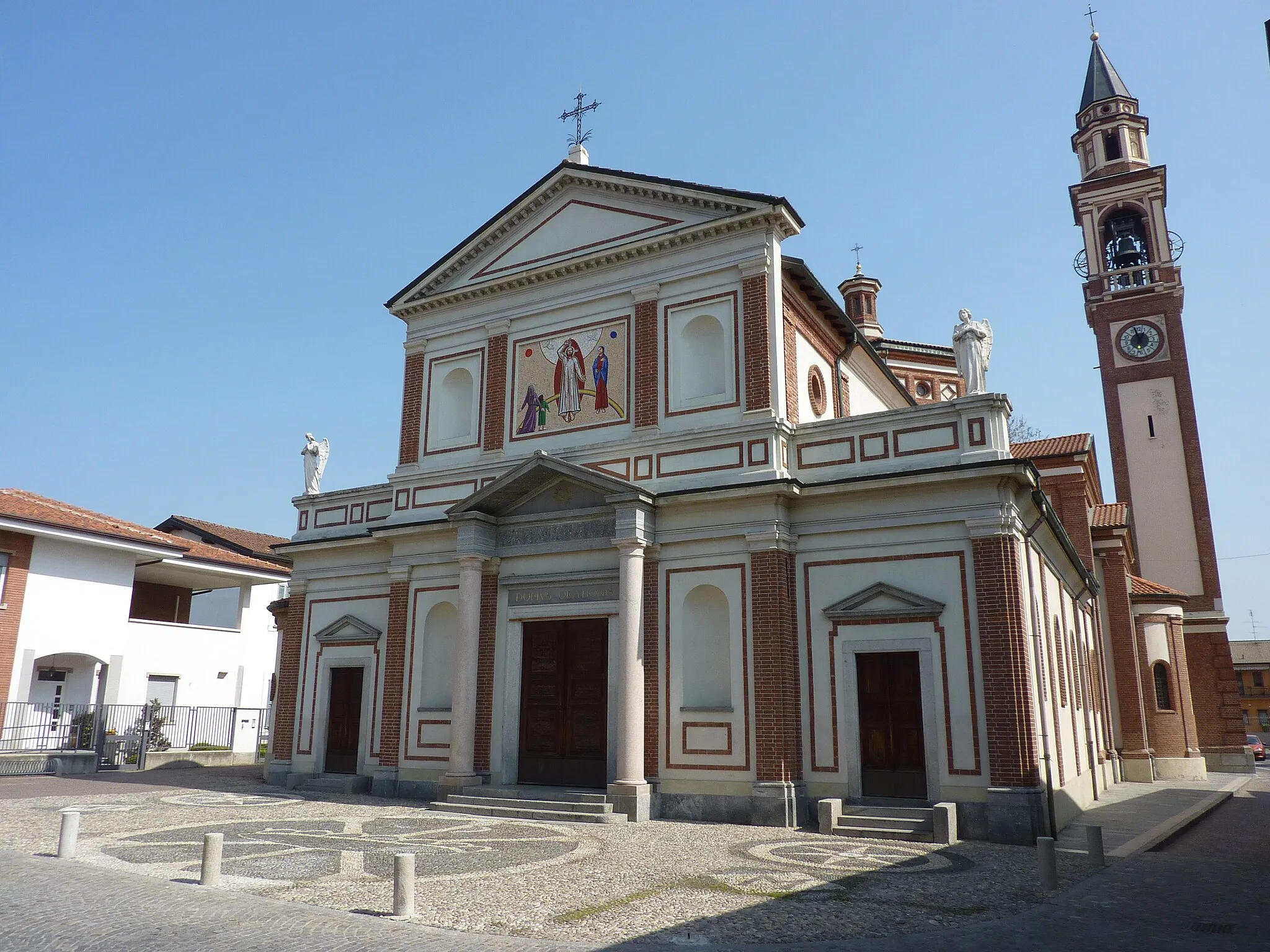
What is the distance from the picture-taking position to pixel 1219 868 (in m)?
11.3

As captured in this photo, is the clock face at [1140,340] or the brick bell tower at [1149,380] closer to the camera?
the brick bell tower at [1149,380]

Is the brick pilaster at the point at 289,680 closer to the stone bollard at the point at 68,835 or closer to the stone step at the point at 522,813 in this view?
the stone step at the point at 522,813

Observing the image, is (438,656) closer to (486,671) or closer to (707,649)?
(486,671)

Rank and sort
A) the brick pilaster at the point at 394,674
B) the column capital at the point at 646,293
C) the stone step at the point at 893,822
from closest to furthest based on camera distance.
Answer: the stone step at the point at 893,822 → the column capital at the point at 646,293 → the brick pilaster at the point at 394,674

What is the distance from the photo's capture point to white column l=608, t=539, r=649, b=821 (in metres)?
15.6

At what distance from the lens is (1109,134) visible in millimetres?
42438

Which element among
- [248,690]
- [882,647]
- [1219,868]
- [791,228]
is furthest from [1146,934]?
[248,690]

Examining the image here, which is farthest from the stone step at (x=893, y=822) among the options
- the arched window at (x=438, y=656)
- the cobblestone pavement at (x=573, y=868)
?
the arched window at (x=438, y=656)

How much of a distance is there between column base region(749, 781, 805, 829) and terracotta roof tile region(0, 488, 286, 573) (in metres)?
22.6

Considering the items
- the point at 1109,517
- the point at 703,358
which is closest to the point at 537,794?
the point at 703,358

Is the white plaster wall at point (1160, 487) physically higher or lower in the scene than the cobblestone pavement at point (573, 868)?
higher

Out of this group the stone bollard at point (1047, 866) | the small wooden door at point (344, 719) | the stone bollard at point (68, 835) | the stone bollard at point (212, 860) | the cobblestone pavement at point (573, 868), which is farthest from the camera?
the small wooden door at point (344, 719)

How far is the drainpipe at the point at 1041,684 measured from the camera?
1391 centimetres

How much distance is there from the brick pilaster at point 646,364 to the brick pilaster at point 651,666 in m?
2.98
